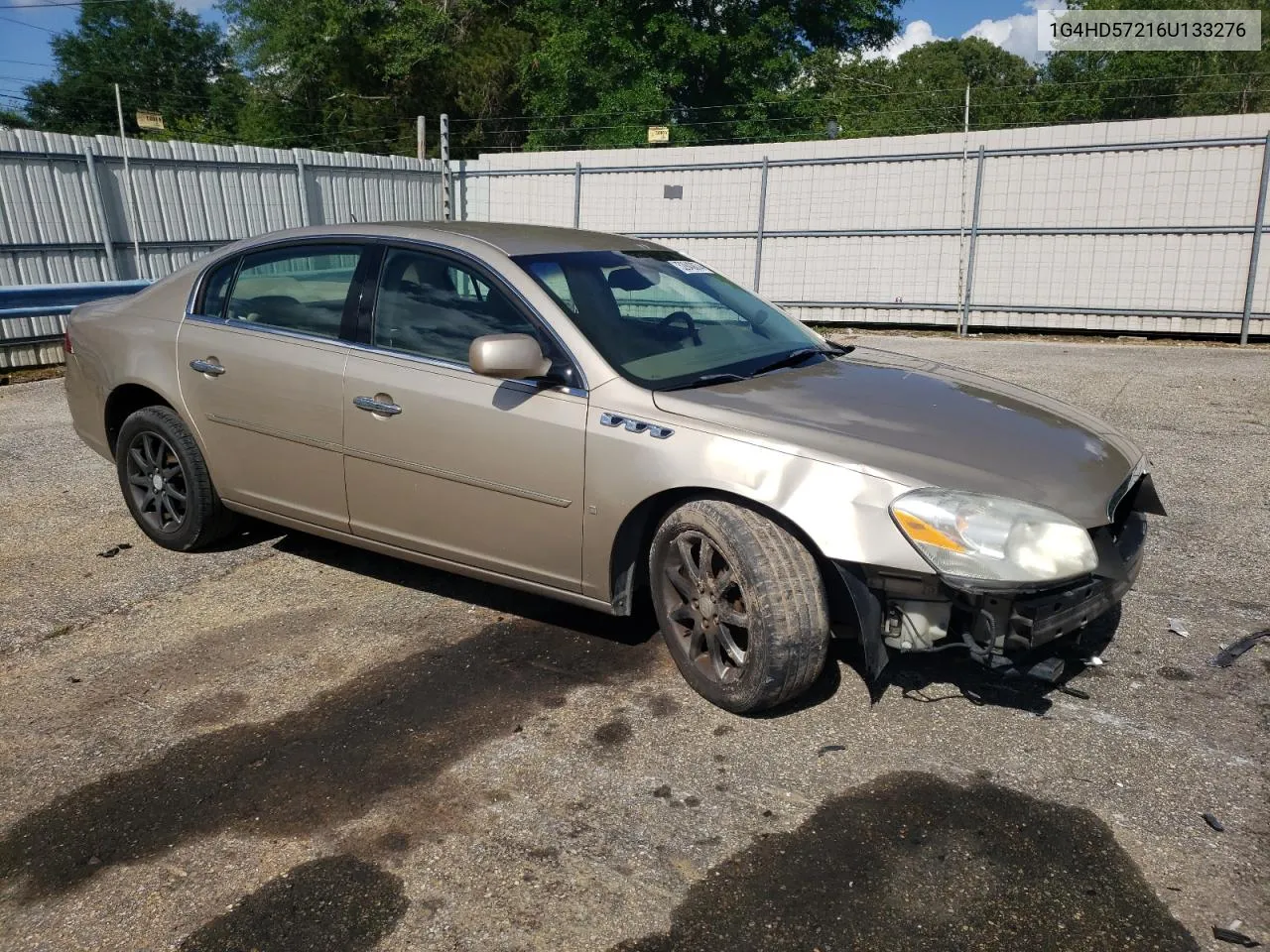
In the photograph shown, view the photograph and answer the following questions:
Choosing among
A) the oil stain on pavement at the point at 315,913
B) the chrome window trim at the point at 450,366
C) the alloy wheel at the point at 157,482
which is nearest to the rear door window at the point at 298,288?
the chrome window trim at the point at 450,366

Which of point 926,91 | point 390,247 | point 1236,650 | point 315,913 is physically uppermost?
point 926,91

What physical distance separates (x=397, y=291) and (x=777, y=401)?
5.46ft

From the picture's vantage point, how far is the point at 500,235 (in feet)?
14.2

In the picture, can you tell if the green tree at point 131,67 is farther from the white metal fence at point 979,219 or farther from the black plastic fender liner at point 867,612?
the black plastic fender liner at point 867,612

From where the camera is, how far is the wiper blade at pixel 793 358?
13.1ft

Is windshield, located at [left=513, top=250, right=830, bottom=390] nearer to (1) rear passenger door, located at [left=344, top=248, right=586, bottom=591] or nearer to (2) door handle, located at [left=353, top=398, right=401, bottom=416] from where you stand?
(1) rear passenger door, located at [left=344, top=248, right=586, bottom=591]

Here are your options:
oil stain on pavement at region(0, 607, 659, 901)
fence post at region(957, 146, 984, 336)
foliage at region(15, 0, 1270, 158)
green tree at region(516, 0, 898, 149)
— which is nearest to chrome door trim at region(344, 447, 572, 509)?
oil stain on pavement at region(0, 607, 659, 901)

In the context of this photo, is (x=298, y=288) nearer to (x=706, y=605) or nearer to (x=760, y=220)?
(x=706, y=605)

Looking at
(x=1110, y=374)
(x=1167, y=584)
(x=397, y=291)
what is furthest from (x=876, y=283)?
(x=397, y=291)

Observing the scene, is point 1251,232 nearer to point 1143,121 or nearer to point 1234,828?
point 1143,121

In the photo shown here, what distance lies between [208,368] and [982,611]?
3483 mm

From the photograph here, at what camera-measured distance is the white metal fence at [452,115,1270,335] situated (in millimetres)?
12805

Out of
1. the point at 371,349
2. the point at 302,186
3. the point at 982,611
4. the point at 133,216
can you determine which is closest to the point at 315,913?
the point at 982,611

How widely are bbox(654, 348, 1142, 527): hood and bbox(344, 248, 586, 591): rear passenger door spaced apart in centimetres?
51
